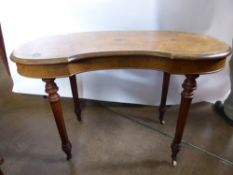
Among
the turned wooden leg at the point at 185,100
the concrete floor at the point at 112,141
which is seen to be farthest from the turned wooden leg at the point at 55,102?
the turned wooden leg at the point at 185,100

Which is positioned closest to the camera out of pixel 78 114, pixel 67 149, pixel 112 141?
pixel 67 149

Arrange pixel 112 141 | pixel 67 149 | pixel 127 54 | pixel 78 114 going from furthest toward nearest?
pixel 78 114 < pixel 112 141 < pixel 67 149 < pixel 127 54

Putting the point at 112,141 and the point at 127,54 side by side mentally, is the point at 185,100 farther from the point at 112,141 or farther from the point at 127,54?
the point at 112,141

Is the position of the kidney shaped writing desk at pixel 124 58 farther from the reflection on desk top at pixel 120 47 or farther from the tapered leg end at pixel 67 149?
the tapered leg end at pixel 67 149

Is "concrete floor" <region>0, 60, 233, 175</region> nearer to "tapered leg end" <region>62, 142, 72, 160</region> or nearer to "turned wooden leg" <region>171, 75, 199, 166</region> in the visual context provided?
"tapered leg end" <region>62, 142, 72, 160</region>

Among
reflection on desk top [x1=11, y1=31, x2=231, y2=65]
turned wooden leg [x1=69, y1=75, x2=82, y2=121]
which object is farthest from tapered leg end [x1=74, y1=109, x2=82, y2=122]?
reflection on desk top [x1=11, y1=31, x2=231, y2=65]

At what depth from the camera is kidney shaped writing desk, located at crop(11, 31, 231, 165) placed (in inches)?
38.3

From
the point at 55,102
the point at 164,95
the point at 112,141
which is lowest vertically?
the point at 112,141

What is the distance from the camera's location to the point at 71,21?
1716mm

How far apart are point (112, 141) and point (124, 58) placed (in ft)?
2.23

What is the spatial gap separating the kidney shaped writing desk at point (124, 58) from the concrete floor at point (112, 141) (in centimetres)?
28

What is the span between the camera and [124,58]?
1.04m

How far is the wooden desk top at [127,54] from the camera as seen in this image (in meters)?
0.97

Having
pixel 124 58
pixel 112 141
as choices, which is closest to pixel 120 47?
pixel 124 58
